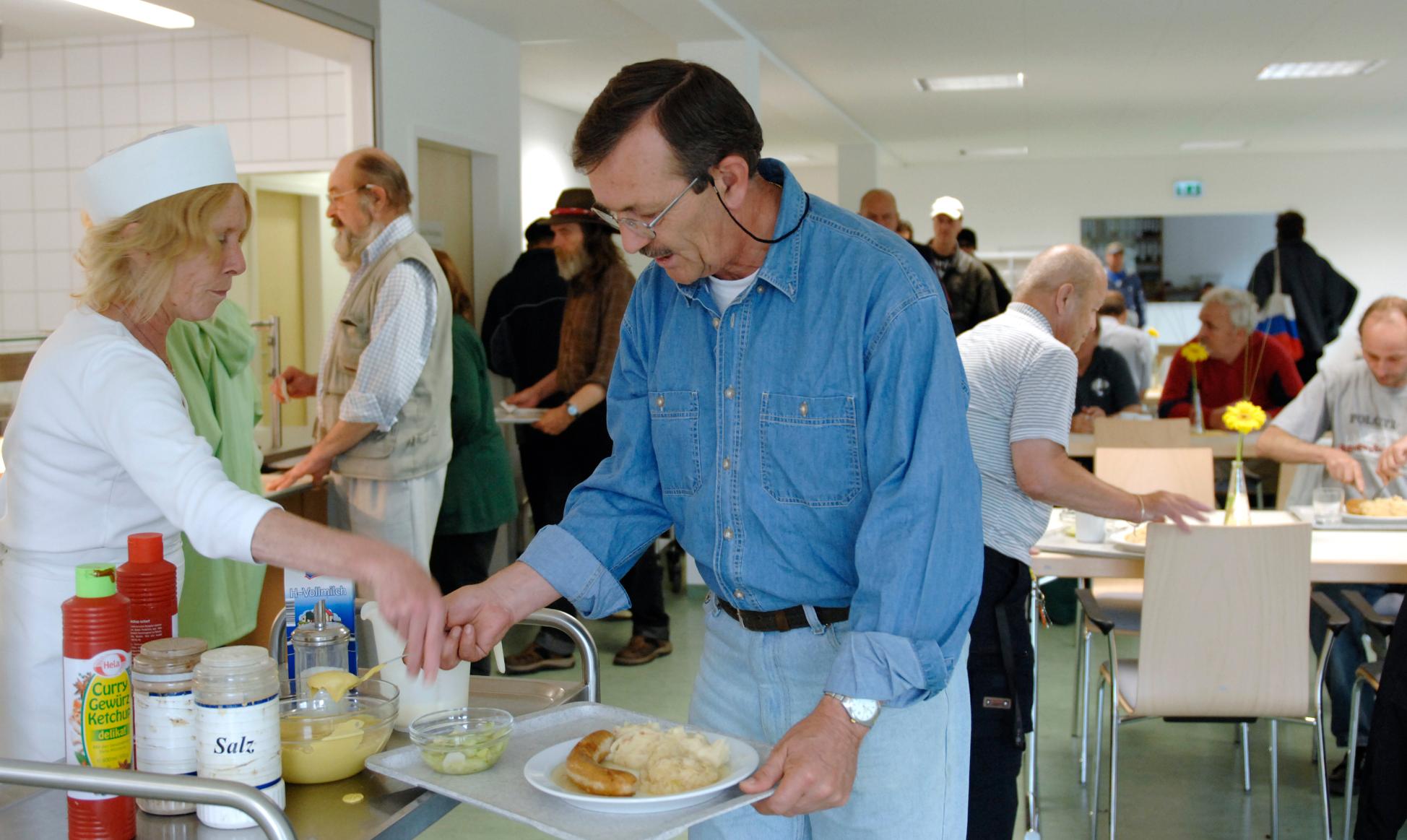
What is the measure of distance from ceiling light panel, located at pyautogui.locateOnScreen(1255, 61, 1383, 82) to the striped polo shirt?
661 cm

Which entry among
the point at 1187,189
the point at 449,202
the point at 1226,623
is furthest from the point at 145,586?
the point at 1187,189

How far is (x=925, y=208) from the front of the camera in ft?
46.9

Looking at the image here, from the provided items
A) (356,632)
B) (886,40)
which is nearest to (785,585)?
(356,632)

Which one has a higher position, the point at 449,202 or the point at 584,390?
the point at 449,202

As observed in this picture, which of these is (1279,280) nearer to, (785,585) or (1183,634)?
(1183,634)

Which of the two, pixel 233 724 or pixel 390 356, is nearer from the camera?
pixel 233 724

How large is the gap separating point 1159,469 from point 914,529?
2945 mm

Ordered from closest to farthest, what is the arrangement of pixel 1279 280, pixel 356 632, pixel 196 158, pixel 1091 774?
pixel 356 632
pixel 196 158
pixel 1091 774
pixel 1279 280

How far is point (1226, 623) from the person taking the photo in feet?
9.52

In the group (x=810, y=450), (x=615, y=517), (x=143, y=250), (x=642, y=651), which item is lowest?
(x=642, y=651)

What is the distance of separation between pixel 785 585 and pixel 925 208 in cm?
1333

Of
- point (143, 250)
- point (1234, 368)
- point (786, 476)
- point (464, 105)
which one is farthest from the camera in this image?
point (464, 105)

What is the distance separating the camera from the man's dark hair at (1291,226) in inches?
323

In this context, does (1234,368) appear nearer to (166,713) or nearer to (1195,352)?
(1195,352)
